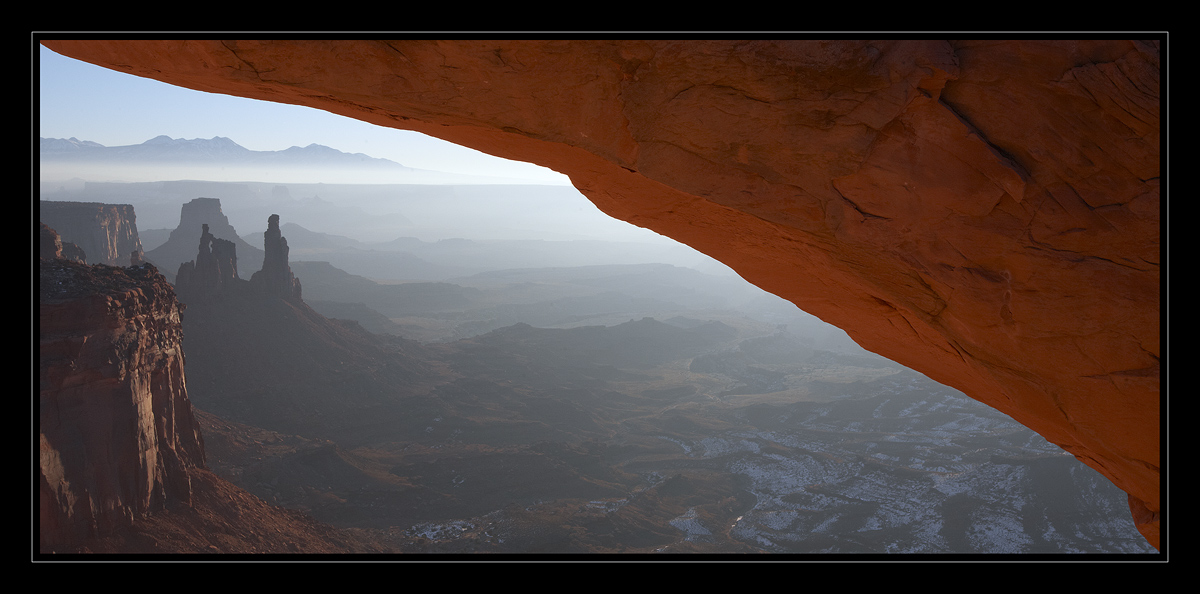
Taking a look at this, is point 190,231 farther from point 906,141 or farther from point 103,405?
point 906,141

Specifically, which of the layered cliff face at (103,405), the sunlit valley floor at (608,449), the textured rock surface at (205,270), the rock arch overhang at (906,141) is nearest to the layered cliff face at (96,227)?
the textured rock surface at (205,270)

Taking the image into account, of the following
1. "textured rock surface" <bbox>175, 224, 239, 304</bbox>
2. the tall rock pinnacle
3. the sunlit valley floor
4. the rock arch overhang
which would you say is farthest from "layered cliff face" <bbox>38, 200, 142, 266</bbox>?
the rock arch overhang

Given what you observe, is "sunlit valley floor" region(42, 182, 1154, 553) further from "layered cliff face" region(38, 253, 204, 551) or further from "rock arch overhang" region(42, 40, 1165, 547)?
"rock arch overhang" region(42, 40, 1165, 547)

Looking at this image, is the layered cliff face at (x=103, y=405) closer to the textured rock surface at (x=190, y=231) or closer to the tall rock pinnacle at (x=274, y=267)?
the tall rock pinnacle at (x=274, y=267)

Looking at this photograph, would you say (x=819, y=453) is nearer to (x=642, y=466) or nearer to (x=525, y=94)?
Answer: (x=642, y=466)

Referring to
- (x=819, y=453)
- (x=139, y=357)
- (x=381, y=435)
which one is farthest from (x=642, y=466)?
(x=139, y=357)
